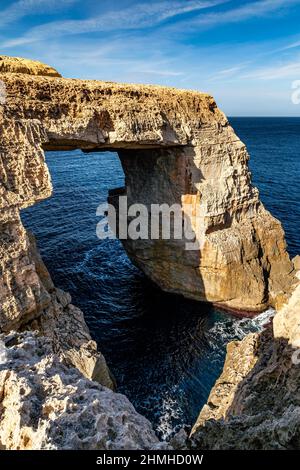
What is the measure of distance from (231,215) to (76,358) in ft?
55.8

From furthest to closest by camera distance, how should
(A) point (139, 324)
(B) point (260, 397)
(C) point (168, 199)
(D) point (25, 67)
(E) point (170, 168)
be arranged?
(C) point (168, 199) < (E) point (170, 168) < (A) point (139, 324) < (D) point (25, 67) < (B) point (260, 397)

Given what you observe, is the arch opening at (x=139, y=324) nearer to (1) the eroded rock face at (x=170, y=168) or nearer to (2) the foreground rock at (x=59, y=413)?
(1) the eroded rock face at (x=170, y=168)

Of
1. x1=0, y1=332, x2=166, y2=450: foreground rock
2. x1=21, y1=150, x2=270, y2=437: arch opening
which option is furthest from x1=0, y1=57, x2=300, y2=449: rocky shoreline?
x1=21, y1=150, x2=270, y2=437: arch opening

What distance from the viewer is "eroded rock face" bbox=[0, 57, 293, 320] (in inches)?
687

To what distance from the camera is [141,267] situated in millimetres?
32344

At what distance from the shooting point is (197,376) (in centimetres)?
2266

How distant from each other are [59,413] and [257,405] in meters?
7.94

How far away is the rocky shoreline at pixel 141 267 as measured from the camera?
6.50 metres

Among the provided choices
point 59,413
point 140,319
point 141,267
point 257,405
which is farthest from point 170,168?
point 59,413

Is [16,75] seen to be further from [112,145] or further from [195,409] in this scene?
[195,409]

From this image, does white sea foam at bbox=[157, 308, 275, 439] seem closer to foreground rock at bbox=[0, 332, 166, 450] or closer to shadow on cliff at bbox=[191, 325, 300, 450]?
shadow on cliff at bbox=[191, 325, 300, 450]

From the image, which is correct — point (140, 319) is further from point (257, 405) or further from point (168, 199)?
point (257, 405)

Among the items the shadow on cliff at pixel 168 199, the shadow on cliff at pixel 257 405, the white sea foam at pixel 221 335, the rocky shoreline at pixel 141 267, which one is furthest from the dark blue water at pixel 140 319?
the shadow on cliff at pixel 257 405
